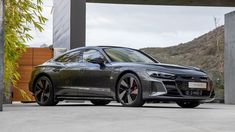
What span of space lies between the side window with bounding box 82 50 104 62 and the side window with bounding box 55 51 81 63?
19cm

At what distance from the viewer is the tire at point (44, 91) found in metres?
11.5

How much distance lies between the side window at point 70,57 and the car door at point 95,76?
25 cm

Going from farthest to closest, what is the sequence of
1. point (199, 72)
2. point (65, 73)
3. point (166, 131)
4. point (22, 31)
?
point (22, 31) → point (65, 73) → point (199, 72) → point (166, 131)

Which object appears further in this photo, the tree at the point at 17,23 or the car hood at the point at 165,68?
the tree at the point at 17,23

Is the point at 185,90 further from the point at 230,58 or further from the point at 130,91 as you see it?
the point at 230,58

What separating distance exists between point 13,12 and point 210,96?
424 centimetres

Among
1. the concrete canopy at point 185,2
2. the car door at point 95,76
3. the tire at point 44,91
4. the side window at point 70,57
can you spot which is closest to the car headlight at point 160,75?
the car door at point 95,76

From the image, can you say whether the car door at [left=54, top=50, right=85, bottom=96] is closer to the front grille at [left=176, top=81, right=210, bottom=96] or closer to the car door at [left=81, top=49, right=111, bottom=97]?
the car door at [left=81, top=49, right=111, bottom=97]

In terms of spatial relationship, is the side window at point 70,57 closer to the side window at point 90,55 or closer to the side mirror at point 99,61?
the side window at point 90,55

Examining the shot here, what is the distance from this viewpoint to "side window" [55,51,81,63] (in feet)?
37.5

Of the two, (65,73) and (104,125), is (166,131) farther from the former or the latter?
(65,73)

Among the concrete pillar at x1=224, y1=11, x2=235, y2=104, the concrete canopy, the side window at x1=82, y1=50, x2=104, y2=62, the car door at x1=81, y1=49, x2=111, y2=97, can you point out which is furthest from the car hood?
the concrete canopy

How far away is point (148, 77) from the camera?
31.9ft

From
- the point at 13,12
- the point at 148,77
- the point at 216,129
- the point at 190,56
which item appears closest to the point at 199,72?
the point at 148,77
